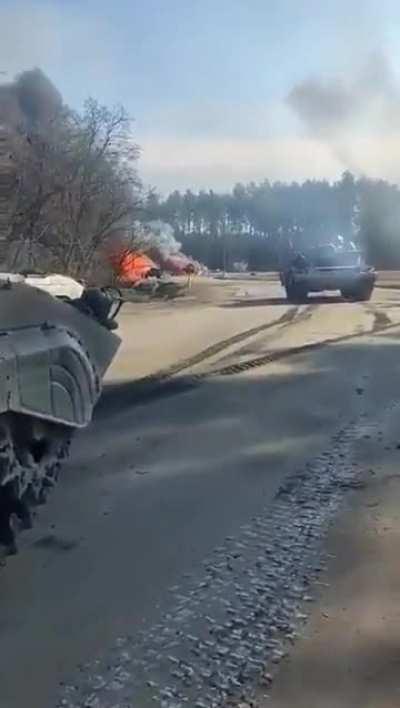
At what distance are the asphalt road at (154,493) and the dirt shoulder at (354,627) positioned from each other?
339 millimetres

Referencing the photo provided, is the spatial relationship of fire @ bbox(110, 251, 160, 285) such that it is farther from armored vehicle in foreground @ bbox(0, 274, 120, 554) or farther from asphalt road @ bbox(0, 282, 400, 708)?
armored vehicle in foreground @ bbox(0, 274, 120, 554)

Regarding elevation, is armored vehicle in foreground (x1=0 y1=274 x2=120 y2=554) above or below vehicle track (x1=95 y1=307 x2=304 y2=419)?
above

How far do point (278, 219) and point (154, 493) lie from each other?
42098 millimetres

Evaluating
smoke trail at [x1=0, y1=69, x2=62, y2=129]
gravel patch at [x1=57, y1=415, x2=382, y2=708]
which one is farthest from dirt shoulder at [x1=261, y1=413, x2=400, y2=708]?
smoke trail at [x1=0, y1=69, x2=62, y2=129]

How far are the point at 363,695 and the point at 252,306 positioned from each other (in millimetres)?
17852

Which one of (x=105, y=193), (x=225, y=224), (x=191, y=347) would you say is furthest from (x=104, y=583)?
(x=225, y=224)

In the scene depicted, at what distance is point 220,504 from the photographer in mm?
5203

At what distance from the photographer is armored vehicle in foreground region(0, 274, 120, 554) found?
3765mm

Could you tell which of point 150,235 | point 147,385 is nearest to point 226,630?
point 147,385

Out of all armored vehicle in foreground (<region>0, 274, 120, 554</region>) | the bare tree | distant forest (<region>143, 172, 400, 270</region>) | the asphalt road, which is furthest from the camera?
distant forest (<region>143, 172, 400, 270</region>)

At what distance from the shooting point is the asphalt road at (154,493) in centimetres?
338

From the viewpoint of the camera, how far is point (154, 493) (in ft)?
17.7

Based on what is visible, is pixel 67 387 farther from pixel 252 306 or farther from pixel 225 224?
pixel 225 224

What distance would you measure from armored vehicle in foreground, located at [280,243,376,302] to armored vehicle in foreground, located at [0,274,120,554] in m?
17.9
